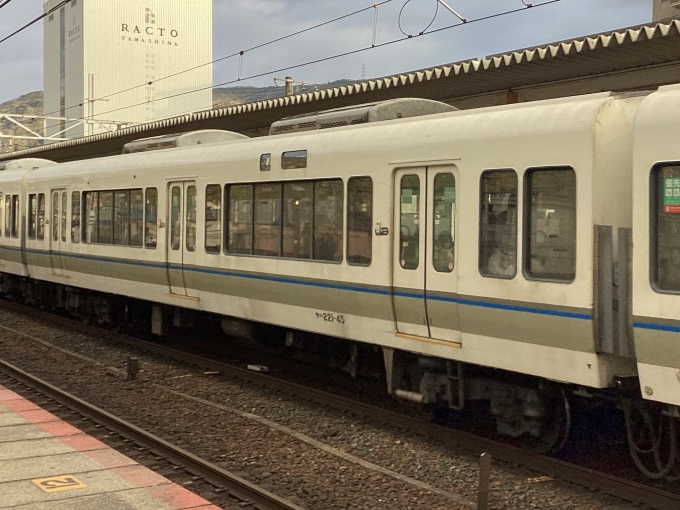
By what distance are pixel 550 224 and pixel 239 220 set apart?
4.92 m

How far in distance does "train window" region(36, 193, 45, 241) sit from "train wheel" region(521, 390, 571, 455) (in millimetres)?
12350

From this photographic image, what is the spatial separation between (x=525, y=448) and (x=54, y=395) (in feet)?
18.0

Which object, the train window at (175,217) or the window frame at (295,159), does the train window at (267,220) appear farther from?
the train window at (175,217)

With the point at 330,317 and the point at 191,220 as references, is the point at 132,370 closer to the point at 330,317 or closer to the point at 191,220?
the point at 191,220

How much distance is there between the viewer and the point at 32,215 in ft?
58.8

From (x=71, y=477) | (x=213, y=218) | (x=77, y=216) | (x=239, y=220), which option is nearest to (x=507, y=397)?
(x=71, y=477)

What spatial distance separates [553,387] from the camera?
24.1 feet

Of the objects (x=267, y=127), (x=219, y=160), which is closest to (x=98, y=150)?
(x=267, y=127)

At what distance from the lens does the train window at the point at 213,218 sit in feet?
36.6

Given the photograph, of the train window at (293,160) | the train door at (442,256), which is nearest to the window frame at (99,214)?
the train window at (293,160)

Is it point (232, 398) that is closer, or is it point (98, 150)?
point (232, 398)

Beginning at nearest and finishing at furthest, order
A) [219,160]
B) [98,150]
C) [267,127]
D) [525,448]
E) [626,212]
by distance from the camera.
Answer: [626,212] → [525,448] → [219,160] → [267,127] → [98,150]

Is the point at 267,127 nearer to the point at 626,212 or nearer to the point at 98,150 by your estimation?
the point at 98,150

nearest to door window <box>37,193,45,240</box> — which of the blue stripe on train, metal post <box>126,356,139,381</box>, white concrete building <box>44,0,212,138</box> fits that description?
the blue stripe on train
